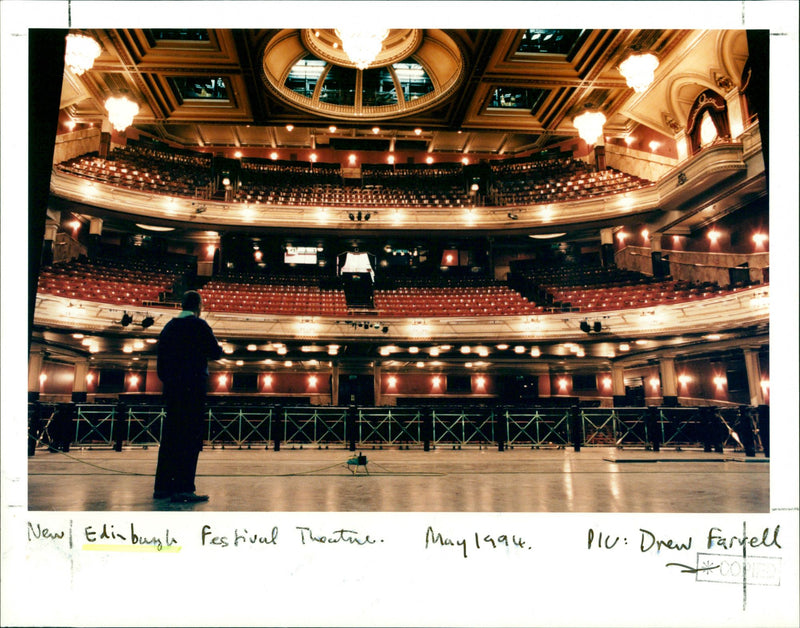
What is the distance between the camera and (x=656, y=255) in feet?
53.3

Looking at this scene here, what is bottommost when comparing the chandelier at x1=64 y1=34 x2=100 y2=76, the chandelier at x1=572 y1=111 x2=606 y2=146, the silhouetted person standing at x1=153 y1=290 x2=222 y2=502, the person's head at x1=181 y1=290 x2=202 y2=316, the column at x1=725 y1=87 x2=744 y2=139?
the silhouetted person standing at x1=153 y1=290 x2=222 y2=502

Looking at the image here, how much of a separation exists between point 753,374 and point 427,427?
9.67 metres

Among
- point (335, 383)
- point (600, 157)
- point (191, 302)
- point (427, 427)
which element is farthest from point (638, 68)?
point (335, 383)

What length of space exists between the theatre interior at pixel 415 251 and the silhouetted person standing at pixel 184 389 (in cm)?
104

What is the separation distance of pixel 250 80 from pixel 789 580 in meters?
9.58

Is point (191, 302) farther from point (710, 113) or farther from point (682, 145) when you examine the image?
point (682, 145)

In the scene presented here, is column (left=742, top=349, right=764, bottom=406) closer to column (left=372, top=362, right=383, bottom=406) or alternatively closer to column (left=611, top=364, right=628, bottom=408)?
column (left=611, top=364, right=628, bottom=408)

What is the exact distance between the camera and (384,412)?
9195 mm

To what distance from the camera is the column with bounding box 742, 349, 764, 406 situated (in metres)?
11.6

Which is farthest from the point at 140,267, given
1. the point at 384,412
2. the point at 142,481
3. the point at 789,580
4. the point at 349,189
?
the point at 789,580

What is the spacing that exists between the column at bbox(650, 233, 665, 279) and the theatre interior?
79 mm

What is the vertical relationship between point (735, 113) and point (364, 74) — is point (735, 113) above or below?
below

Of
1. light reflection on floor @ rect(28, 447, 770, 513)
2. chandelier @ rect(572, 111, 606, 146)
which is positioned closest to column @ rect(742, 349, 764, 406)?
light reflection on floor @ rect(28, 447, 770, 513)

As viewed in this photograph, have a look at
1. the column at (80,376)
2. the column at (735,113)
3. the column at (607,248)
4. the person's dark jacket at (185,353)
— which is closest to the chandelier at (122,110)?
the person's dark jacket at (185,353)
